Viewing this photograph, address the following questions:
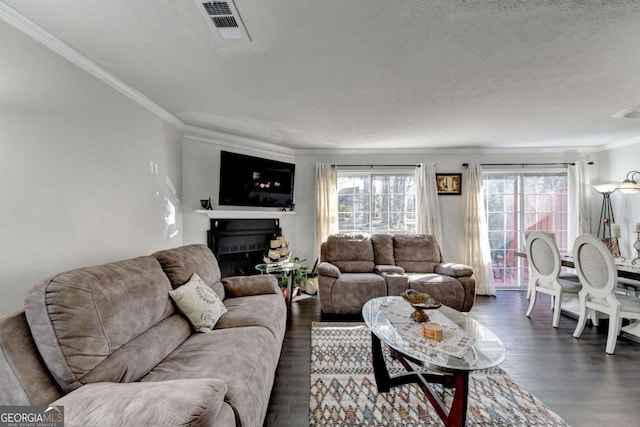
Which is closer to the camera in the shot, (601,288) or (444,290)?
(601,288)

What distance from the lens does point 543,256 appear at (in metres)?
3.32

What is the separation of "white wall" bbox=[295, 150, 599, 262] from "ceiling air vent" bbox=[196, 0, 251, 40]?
3067 millimetres

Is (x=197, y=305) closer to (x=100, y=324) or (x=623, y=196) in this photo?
(x=100, y=324)

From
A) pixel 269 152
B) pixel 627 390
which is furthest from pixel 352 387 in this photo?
pixel 269 152

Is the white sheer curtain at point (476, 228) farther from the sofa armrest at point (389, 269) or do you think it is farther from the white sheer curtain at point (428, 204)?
the sofa armrest at point (389, 269)

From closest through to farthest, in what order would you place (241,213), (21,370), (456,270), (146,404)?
1. (146,404)
2. (21,370)
3. (456,270)
4. (241,213)

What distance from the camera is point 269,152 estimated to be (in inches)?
175

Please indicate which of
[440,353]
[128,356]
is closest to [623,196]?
[440,353]

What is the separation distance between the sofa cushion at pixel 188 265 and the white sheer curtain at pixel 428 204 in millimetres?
3333

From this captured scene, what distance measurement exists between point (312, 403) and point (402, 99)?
268 centimetres

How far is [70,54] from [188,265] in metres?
1.70

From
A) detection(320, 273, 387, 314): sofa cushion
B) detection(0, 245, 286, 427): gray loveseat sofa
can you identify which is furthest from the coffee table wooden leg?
detection(320, 273, 387, 314): sofa cushion

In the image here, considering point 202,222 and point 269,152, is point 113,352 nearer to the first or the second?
point 202,222

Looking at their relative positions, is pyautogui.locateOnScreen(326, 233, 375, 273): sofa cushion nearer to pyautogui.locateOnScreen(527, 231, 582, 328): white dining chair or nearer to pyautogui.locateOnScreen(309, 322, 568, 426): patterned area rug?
pyautogui.locateOnScreen(309, 322, 568, 426): patterned area rug
